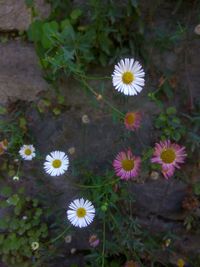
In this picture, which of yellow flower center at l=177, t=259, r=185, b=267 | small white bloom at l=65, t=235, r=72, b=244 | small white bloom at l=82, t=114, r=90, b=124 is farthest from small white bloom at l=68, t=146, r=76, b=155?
Result: yellow flower center at l=177, t=259, r=185, b=267

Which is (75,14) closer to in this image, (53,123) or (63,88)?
(63,88)

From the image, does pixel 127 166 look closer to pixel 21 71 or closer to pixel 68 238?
pixel 68 238

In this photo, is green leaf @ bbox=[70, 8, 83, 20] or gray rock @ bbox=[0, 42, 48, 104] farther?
gray rock @ bbox=[0, 42, 48, 104]

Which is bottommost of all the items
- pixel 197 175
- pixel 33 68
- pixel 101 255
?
pixel 101 255

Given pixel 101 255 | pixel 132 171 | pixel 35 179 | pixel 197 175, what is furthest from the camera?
pixel 35 179

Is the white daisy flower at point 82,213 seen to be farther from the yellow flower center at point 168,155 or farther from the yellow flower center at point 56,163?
the yellow flower center at point 168,155

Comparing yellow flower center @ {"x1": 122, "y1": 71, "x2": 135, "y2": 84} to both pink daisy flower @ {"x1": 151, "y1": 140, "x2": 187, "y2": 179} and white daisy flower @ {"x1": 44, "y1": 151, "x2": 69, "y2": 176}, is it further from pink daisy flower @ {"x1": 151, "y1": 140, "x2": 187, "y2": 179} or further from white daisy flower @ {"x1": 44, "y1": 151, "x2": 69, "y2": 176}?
white daisy flower @ {"x1": 44, "y1": 151, "x2": 69, "y2": 176}

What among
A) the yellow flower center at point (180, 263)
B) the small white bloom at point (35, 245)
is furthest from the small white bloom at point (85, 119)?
the yellow flower center at point (180, 263)

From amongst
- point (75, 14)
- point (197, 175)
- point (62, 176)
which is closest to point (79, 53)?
point (75, 14)
